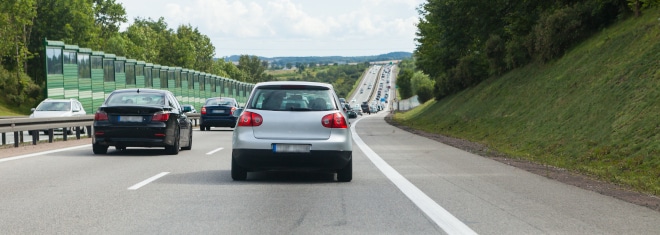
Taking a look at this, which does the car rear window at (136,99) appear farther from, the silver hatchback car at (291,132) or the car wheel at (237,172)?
the silver hatchback car at (291,132)

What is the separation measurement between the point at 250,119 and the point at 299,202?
2346 millimetres

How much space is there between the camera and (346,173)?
36.1ft

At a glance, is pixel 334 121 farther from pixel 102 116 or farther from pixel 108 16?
pixel 108 16

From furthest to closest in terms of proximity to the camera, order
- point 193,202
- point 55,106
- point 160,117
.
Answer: point 55,106
point 160,117
point 193,202

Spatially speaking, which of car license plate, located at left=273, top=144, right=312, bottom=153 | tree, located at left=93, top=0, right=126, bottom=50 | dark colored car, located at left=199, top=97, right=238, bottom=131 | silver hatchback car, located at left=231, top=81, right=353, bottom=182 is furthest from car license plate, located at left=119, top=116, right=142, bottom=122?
tree, located at left=93, top=0, right=126, bottom=50

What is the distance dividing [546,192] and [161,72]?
53.2 m

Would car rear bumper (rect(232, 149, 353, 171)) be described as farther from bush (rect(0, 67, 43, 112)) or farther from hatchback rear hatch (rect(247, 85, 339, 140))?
bush (rect(0, 67, 43, 112))

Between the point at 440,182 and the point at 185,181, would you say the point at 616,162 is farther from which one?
the point at 185,181

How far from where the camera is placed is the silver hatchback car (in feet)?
35.0

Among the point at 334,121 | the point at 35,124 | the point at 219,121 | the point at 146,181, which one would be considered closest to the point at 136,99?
the point at 35,124

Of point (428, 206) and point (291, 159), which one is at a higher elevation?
point (291, 159)

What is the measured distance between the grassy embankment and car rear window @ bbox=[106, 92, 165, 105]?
819 cm

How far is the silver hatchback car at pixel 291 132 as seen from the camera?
35.0ft

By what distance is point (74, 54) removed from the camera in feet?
138
